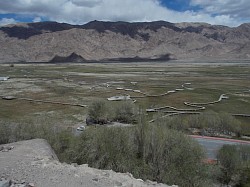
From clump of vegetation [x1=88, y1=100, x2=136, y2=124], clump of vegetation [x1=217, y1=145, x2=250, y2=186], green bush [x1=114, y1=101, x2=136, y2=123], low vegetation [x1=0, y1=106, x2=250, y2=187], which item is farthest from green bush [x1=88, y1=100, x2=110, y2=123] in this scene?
low vegetation [x1=0, y1=106, x2=250, y2=187]

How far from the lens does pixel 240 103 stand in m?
82.8

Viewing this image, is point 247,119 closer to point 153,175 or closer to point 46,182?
point 153,175

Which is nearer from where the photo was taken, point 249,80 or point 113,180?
point 113,180

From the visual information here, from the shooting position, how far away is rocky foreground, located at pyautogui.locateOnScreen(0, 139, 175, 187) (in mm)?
18297

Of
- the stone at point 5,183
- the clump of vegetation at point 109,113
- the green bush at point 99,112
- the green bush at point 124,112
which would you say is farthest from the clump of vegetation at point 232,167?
the green bush at point 99,112

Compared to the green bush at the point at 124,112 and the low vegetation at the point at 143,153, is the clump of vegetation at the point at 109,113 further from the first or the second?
the low vegetation at the point at 143,153

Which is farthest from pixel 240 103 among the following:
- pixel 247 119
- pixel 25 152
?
pixel 25 152

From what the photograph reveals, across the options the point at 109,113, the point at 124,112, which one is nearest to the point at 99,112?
the point at 109,113

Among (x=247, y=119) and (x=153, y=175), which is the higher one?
(x=153, y=175)

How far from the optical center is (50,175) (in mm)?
19406

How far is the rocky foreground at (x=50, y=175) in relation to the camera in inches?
720

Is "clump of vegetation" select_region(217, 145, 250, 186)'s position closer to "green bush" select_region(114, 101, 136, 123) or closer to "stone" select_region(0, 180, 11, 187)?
"stone" select_region(0, 180, 11, 187)

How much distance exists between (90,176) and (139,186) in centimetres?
303

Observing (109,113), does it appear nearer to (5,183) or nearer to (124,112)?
(124,112)
